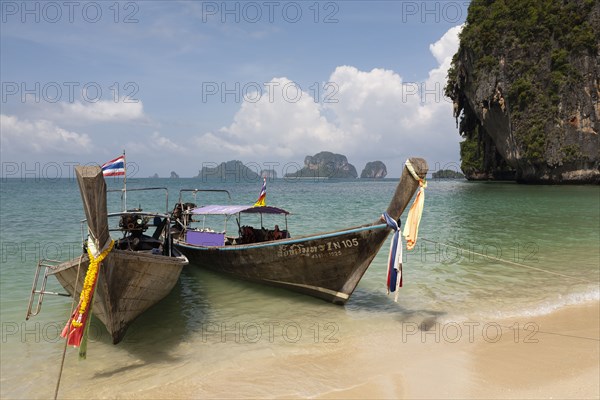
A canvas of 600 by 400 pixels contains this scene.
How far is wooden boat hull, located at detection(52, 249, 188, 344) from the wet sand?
1566 mm

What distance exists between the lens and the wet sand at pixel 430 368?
5391 mm

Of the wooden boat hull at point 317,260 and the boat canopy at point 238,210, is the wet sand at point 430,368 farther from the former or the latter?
the boat canopy at point 238,210

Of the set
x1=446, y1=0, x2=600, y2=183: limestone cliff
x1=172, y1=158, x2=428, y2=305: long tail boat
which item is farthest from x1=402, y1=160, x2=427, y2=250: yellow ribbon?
x1=446, y1=0, x2=600, y2=183: limestone cliff

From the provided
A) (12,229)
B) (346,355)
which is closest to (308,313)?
(346,355)

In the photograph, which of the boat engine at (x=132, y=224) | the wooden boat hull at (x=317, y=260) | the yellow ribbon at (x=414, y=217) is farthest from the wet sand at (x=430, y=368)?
the boat engine at (x=132, y=224)

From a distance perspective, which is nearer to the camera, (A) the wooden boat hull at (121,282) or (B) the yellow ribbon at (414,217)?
(A) the wooden boat hull at (121,282)

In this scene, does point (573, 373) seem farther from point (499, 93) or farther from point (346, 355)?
point (499, 93)

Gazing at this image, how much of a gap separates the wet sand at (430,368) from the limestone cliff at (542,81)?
45097 millimetres

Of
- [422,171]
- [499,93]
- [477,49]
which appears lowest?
[422,171]

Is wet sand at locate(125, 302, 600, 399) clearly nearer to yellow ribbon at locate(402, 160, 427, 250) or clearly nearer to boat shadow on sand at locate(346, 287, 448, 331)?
boat shadow on sand at locate(346, 287, 448, 331)

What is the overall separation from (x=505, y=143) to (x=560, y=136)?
677 cm

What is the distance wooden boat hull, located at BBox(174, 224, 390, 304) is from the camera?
325 inches

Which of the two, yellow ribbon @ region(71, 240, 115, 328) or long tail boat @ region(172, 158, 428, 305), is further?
long tail boat @ region(172, 158, 428, 305)

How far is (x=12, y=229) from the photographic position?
21.7 metres
